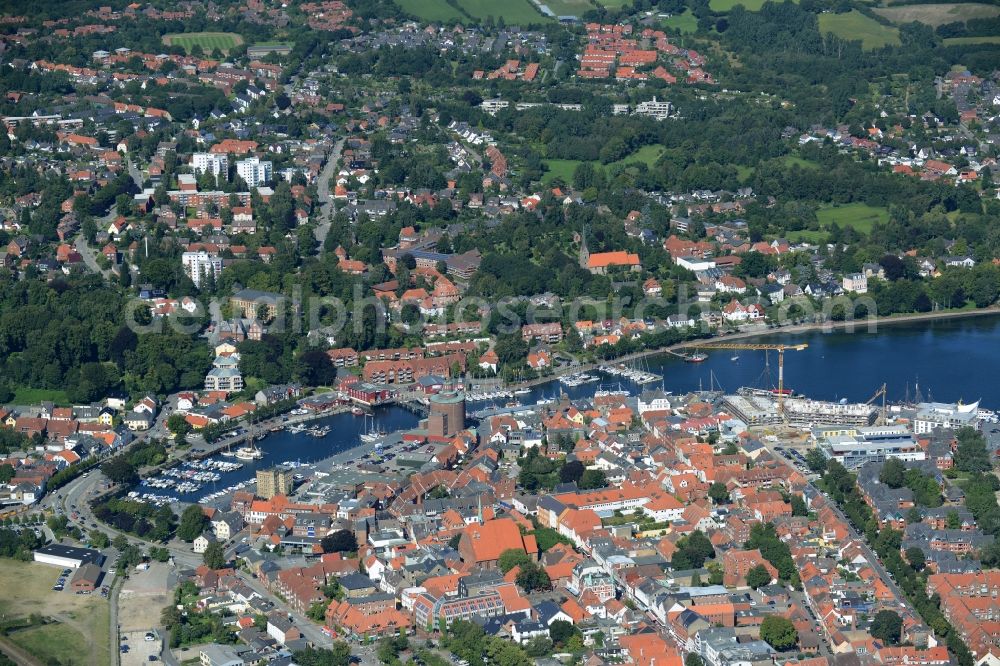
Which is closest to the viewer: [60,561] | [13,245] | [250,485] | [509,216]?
[60,561]

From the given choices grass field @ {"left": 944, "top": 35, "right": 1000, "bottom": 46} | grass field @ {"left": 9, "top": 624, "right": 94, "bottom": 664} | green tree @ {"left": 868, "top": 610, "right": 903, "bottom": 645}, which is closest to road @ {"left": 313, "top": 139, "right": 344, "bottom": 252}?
grass field @ {"left": 9, "top": 624, "right": 94, "bottom": 664}

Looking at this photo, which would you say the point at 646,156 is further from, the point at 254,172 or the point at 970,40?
the point at 970,40

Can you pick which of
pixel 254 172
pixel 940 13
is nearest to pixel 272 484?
pixel 254 172

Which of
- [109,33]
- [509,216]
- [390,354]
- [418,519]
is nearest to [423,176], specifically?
[509,216]

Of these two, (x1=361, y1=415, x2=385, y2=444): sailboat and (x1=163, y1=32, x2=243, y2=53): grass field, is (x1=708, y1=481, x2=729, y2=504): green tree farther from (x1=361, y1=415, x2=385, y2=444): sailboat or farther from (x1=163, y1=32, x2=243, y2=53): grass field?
(x1=163, y1=32, x2=243, y2=53): grass field

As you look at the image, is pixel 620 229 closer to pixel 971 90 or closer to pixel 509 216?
pixel 509 216

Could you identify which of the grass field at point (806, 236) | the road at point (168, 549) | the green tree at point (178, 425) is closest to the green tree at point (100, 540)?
the road at point (168, 549)

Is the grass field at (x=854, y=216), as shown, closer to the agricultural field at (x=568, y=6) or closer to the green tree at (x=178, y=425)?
the green tree at (x=178, y=425)
